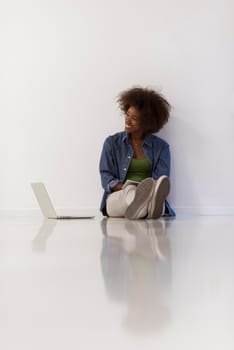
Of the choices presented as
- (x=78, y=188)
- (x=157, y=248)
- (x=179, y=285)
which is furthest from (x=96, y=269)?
(x=78, y=188)

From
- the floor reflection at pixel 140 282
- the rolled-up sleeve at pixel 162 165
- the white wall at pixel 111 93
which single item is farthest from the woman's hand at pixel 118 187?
the floor reflection at pixel 140 282

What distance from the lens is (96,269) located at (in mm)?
772

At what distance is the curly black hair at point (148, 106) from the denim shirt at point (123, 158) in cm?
9

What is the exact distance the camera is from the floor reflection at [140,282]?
1.38 feet

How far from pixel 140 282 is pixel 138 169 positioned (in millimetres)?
2560

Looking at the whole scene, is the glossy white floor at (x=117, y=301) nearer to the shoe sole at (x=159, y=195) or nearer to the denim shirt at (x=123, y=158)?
the shoe sole at (x=159, y=195)

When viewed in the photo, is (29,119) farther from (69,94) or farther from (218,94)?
(218,94)

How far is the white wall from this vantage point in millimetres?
3393

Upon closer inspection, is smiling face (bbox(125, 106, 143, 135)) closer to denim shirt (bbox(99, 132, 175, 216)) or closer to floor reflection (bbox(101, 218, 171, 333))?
denim shirt (bbox(99, 132, 175, 216))

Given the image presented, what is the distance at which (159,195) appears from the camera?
2.75 metres

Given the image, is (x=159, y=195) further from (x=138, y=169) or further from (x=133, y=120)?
(x=133, y=120)

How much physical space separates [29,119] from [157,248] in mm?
2521

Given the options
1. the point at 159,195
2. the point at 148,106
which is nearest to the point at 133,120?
the point at 148,106

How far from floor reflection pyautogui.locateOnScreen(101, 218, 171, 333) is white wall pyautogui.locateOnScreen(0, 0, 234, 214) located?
2.30 m
